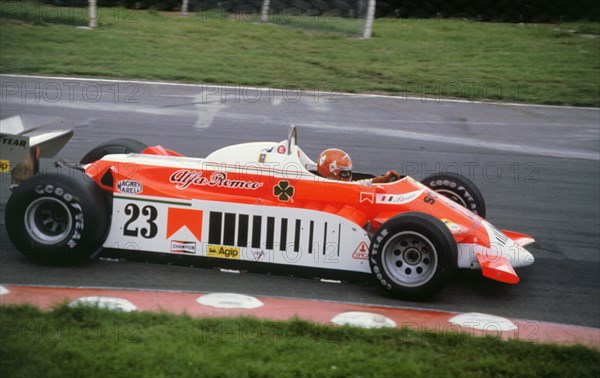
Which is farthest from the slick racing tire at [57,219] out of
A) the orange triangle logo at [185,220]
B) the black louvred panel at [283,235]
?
the black louvred panel at [283,235]


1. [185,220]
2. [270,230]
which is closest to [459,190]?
[270,230]

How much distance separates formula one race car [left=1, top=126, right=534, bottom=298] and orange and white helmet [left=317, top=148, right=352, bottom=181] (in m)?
0.15

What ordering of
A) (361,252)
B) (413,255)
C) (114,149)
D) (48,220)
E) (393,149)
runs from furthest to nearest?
1. (393,149)
2. (114,149)
3. (48,220)
4. (361,252)
5. (413,255)

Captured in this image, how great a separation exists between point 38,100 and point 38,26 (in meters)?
4.01

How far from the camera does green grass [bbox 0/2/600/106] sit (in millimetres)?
15992

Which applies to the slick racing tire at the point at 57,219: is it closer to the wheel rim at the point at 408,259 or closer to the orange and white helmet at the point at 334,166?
the orange and white helmet at the point at 334,166

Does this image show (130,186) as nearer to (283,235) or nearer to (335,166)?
(283,235)

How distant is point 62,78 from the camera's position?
1524 cm

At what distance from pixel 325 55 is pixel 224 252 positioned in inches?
450

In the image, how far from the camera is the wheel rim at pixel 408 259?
656cm

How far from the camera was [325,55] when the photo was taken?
58.5 ft

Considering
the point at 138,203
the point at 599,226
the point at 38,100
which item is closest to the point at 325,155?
the point at 138,203

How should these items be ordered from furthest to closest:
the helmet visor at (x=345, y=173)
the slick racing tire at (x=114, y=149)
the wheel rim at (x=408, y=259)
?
1. the slick racing tire at (x=114, y=149)
2. the helmet visor at (x=345, y=173)
3. the wheel rim at (x=408, y=259)

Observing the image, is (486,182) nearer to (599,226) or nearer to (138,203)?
(599,226)
